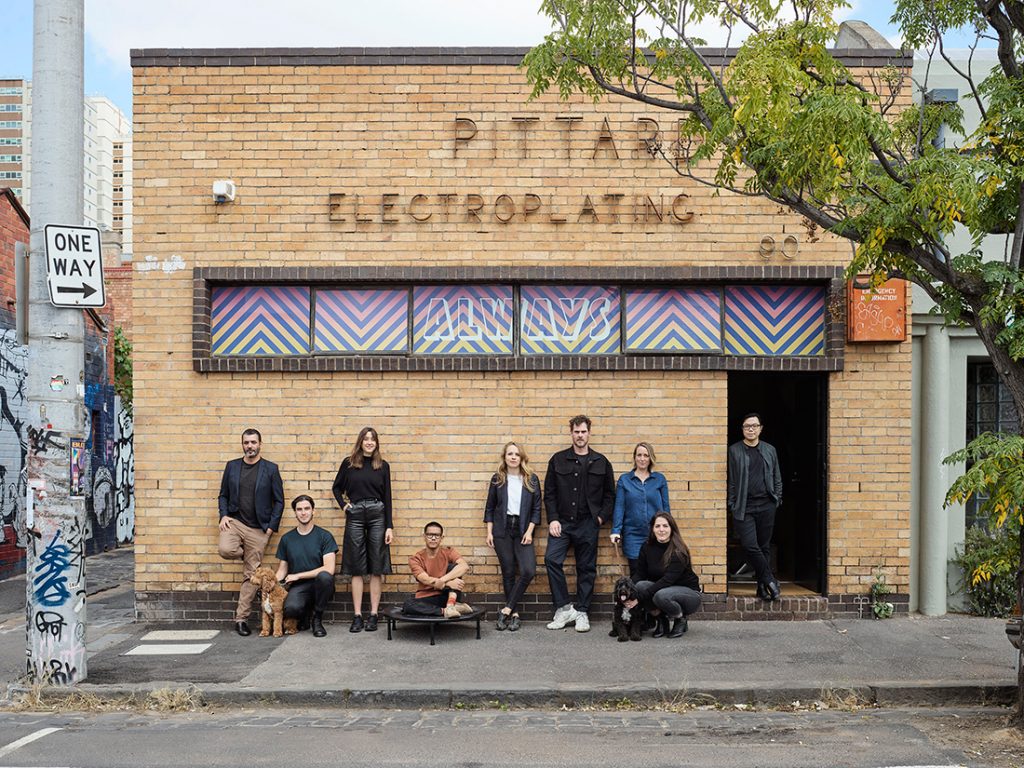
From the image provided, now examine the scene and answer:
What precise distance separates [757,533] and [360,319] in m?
4.52

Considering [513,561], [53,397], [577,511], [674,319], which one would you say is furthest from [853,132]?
[53,397]

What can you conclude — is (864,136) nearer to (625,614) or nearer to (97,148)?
(625,614)

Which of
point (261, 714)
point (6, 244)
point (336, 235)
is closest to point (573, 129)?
point (336, 235)

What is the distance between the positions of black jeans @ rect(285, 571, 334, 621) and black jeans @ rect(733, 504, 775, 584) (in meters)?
4.03

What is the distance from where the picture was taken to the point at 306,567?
9.27m

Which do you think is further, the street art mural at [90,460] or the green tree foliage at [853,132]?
the street art mural at [90,460]

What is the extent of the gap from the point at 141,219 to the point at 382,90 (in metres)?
2.74

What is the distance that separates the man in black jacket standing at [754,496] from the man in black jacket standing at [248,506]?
176 inches

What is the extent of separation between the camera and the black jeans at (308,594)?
915 centimetres

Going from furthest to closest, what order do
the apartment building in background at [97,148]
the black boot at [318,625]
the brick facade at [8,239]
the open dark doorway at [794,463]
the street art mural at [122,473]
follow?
the apartment building in background at [97,148] → the street art mural at [122,473] → the brick facade at [8,239] → the open dark doorway at [794,463] → the black boot at [318,625]

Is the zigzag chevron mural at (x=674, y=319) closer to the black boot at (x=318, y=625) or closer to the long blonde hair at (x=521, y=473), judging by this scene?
the long blonde hair at (x=521, y=473)

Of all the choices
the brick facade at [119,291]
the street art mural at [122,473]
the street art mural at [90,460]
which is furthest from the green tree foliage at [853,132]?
the brick facade at [119,291]

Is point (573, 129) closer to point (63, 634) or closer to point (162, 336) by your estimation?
point (162, 336)

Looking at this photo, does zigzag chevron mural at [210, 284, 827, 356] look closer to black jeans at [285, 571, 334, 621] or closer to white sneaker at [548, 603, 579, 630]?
black jeans at [285, 571, 334, 621]
